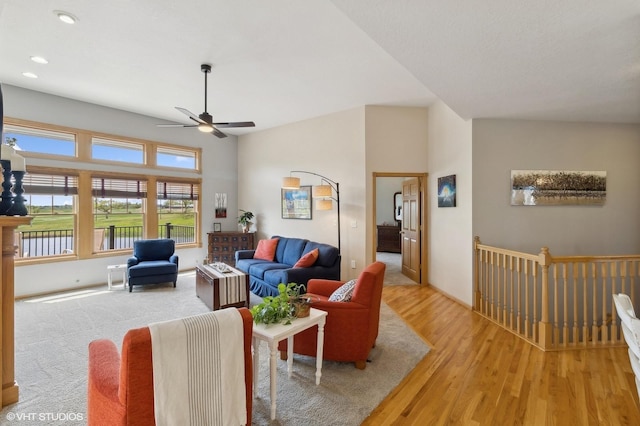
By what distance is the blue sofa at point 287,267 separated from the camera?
4.47m

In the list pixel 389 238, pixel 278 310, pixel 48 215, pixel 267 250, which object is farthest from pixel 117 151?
pixel 389 238

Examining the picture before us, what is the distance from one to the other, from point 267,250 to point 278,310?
353 cm

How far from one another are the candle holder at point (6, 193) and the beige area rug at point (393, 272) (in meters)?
5.25

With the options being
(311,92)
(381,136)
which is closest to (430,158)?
(381,136)

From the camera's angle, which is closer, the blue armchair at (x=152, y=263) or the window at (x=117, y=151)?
the blue armchair at (x=152, y=263)

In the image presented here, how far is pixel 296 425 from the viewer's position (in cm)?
196

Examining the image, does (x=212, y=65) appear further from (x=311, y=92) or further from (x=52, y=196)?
(x=52, y=196)

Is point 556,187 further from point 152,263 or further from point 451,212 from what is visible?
point 152,263

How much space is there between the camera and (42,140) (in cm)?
499

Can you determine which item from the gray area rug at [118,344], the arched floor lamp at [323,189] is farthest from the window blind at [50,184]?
the arched floor lamp at [323,189]

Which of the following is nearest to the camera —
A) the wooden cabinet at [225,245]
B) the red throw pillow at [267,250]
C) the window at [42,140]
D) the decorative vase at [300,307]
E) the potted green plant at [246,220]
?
the decorative vase at [300,307]

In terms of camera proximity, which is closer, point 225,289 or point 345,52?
point 345,52

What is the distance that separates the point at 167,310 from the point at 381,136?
451cm

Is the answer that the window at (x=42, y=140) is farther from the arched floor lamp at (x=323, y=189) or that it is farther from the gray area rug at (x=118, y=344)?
the arched floor lamp at (x=323, y=189)
